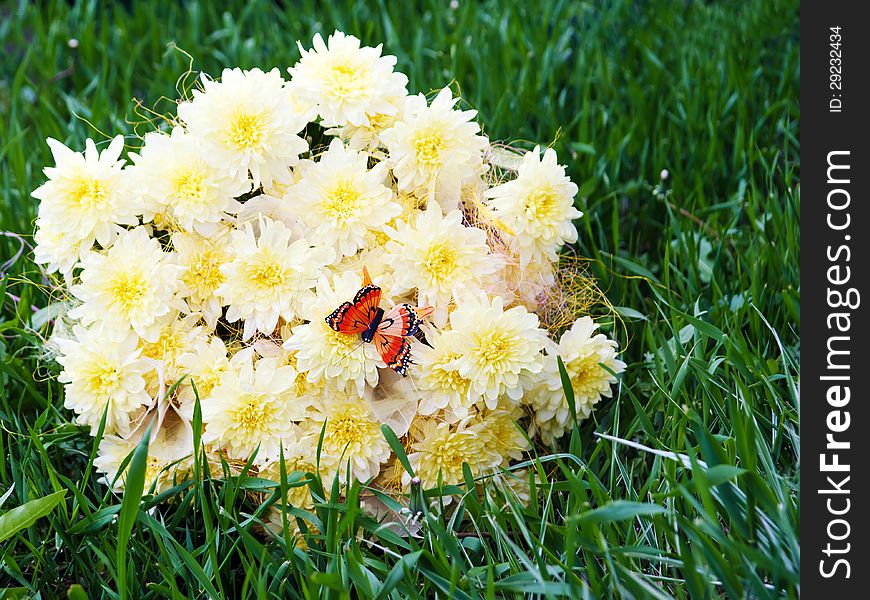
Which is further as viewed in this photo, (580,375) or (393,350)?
(580,375)

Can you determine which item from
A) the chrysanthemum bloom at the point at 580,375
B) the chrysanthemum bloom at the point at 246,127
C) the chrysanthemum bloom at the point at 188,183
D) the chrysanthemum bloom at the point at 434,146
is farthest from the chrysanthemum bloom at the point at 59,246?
the chrysanthemum bloom at the point at 580,375

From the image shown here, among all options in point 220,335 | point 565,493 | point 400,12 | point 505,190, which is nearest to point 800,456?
point 565,493

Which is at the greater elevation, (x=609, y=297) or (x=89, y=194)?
(x=89, y=194)

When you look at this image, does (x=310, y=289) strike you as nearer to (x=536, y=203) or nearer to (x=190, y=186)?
(x=190, y=186)

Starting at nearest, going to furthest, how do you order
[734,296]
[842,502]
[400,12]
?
[842,502] → [734,296] → [400,12]

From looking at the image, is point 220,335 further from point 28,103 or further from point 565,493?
point 28,103

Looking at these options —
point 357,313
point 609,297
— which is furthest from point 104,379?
point 609,297

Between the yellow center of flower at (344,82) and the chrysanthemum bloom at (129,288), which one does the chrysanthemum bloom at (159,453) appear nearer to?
the chrysanthemum bloom at (129,288)

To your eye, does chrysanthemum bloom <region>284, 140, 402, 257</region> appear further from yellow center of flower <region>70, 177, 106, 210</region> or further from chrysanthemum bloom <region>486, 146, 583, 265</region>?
yellow center of flower <region>70, 177, 106, 210</region>
